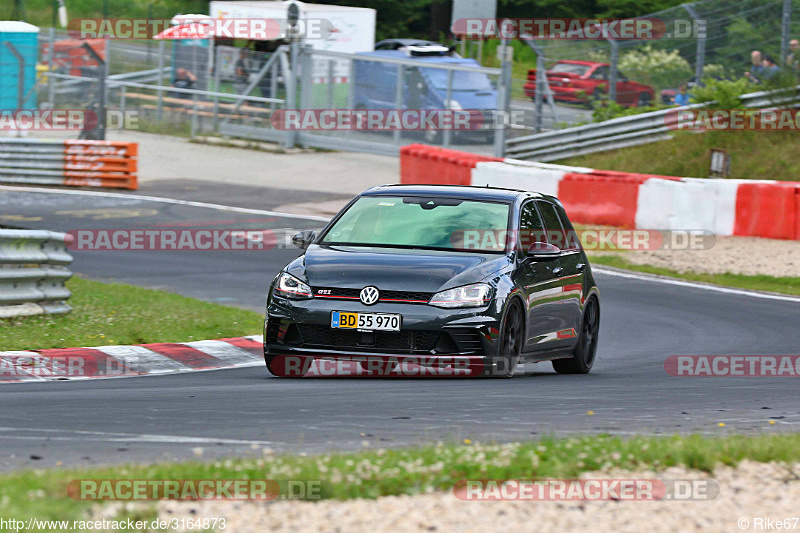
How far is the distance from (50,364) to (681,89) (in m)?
18.6

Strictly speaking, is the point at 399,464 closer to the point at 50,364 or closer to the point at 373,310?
the point at 373,310

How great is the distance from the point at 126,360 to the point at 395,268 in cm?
246

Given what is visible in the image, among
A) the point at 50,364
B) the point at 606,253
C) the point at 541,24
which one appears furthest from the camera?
the point at 541,24

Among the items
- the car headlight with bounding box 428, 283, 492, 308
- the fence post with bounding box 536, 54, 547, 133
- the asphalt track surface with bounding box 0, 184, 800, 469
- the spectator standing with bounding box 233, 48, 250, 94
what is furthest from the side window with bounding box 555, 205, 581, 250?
the spectator standing with bounding box 233, 48, 250, 94

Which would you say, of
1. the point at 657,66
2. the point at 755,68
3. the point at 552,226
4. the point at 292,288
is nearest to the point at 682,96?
the point at 657,66

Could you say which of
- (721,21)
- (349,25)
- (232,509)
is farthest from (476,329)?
(349,25)

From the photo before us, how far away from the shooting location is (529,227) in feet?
34.9

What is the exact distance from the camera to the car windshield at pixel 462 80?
2991 centimetres

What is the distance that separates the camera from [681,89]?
26.1 metres

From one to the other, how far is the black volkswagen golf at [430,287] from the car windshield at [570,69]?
16275 millimetres

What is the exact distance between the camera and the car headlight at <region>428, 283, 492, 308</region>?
9.12 metres

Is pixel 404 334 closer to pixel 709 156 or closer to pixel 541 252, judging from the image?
pixel 541 252

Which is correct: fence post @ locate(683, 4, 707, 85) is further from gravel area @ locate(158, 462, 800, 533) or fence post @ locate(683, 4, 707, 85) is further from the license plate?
gravel area @ locate(158, 462, 800, 533)

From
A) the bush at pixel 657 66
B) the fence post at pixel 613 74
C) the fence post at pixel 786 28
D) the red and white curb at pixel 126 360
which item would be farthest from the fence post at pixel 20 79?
the red and white curb at pixel 126 360
